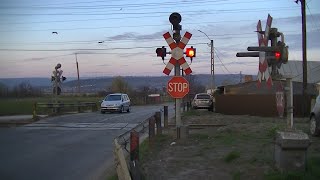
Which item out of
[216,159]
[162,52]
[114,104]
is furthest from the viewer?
[114,104]

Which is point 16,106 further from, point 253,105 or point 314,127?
point 314,127

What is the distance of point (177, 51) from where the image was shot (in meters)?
15.3

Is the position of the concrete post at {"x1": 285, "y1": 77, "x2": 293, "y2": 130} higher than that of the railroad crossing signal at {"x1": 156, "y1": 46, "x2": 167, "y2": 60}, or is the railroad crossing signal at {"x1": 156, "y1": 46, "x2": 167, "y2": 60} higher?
the railroad crossing signal at {"x1": 156, "y1": 46, "x2": 167, "y2": 60}

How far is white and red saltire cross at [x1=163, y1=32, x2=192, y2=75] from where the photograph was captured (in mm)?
15259

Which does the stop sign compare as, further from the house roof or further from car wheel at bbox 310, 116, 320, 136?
the house roof

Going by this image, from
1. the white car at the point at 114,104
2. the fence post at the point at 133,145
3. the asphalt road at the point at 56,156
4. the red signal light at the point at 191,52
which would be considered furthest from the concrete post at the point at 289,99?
the white car at the point at 114,104

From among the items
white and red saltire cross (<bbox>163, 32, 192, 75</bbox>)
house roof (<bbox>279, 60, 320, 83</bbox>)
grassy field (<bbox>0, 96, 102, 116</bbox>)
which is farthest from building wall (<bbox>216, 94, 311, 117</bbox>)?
house roof (<bbox>279, 60, 320, 83</bbox>)

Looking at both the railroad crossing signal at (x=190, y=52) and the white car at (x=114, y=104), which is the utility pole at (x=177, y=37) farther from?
the white car at (x=114, y=104)

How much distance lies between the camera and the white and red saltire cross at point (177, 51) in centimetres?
1526

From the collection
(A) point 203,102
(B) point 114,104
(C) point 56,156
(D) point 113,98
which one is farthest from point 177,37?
(A) point 203,102

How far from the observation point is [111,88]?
357 feet

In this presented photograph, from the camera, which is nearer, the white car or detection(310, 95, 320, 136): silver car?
detection(310, 95, 320, 136): silver car

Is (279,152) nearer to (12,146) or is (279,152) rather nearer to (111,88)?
(12,146)

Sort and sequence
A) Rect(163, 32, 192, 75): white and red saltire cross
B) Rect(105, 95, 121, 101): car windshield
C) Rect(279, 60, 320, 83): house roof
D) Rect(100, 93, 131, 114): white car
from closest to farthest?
Rect(163, 32, 192, 75): white and red saltire cross → Rect(100, 93, 131, 114): white car → Rect(105, 95, 121, 101): car windshield → Rect(279, 60, 320, 83): house roof
